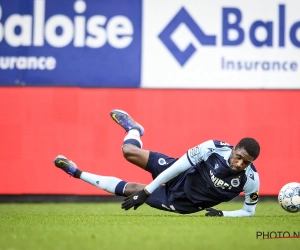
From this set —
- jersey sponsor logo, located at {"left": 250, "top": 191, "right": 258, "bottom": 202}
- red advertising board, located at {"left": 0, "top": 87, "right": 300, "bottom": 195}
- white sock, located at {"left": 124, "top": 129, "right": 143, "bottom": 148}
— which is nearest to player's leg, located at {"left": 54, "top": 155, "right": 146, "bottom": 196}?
white sock, located at {"left": 124, "top": 129, "right": 143, "bottom": 148}

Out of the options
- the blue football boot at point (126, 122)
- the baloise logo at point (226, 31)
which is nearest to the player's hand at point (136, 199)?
the blue football boot at point (126, 122)

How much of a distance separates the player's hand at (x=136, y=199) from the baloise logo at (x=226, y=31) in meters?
4.41

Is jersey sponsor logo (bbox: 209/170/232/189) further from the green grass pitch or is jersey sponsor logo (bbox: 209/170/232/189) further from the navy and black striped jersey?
the green grass pitch

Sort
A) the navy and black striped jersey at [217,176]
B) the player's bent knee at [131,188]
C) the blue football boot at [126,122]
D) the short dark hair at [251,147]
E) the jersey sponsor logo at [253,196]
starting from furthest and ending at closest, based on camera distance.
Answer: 1. the blue football boot at [126,122]
2. the player's bent knee at [131,188]
3. the jersey sponsor logo at [253,196]
4. the navy and black striped jersey at [217,176]
5. the short dark hair at [251,147]

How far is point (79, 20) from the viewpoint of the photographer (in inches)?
454

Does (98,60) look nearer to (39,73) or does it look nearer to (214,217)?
(39,73)

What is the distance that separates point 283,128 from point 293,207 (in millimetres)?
3779

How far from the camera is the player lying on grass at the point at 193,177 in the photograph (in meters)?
7.42

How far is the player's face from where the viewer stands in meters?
7.25

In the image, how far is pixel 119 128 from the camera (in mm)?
11477

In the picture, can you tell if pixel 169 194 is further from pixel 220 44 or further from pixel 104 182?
pixel 220 44

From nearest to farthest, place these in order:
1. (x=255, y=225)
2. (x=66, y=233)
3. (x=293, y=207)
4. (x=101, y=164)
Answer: (x=66, y=233) < (x=255, y=225) < (x=293, y=207) < (x=101, y=164)

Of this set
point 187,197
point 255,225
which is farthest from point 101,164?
point 255,225

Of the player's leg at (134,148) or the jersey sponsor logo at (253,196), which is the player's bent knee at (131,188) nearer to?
the player's leg at (134,148)
